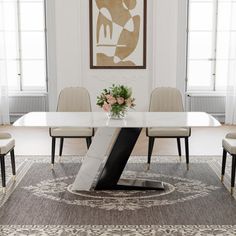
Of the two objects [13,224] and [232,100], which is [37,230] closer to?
[13,224]

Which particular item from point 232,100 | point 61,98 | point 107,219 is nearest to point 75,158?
point 61,98

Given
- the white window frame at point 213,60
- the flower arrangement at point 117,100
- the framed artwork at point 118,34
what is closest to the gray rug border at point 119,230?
the flower arrangement at point 117,100

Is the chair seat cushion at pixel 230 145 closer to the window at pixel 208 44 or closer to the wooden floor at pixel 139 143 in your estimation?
the wooden floor at pixel 139 143

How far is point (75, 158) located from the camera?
249 inches

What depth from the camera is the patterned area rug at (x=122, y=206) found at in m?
3.94

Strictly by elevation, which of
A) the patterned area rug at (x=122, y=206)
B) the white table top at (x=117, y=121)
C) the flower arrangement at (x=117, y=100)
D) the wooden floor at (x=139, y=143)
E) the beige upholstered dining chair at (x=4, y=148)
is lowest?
the wooden floor at (x=139, y=143)

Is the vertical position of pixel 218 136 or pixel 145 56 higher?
pixel 145 56

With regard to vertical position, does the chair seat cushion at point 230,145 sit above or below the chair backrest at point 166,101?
below

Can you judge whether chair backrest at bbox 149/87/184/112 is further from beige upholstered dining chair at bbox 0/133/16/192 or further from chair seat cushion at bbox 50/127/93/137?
beige upholstered dining chair at bbox 0/133/16/192

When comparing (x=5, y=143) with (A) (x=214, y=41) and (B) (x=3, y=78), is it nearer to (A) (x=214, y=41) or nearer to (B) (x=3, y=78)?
(B) (x=3, y=78)

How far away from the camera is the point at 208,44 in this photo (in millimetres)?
8906

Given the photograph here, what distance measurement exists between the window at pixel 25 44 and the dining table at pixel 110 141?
12.9ft

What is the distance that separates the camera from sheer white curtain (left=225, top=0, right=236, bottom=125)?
866cm

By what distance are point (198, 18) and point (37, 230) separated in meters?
6.02
